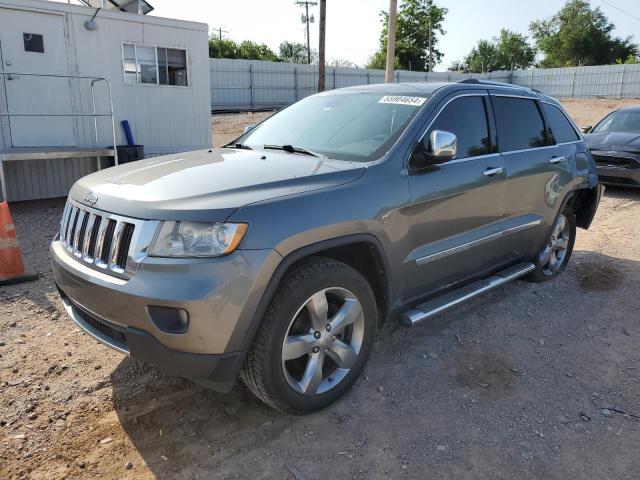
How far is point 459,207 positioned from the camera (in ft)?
12.1

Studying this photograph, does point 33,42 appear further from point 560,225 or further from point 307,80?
point 307,80

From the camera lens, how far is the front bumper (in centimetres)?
242

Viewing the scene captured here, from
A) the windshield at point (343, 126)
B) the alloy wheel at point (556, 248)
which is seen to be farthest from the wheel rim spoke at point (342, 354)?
the alloy wheel at point (556, 248)

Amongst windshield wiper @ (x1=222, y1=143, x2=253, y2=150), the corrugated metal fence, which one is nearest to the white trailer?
windshield wiper @ (x1=222, y1=143, x2=253, y2=150)

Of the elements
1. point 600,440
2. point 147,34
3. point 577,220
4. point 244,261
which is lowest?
point 600,440

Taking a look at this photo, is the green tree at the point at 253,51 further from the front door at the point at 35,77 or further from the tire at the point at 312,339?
the tire at the point at 312,339

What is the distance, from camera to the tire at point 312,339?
2688mm

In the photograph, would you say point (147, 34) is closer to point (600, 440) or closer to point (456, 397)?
point (456, 397)

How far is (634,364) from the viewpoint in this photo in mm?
3736

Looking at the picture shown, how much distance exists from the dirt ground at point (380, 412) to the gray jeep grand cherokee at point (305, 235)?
0.30 meters

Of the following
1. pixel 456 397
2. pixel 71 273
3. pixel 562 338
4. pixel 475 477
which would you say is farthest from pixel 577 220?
pixel 71 273

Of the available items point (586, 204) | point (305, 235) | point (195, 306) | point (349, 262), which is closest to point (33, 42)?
point (349, 262)

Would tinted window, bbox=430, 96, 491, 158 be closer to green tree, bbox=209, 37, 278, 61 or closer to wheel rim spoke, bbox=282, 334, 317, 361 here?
wheel rim spoke, bbox=282, 334, 317, 361

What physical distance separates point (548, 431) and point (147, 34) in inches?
376
